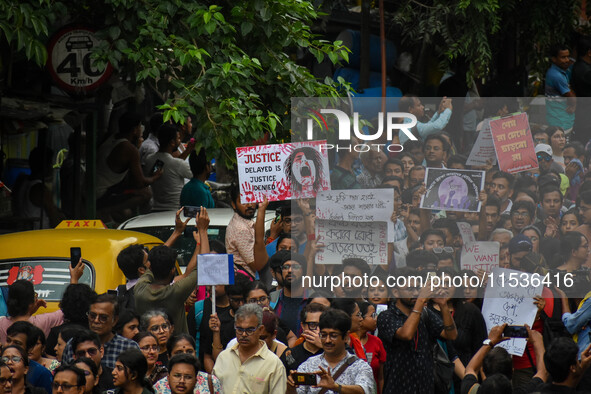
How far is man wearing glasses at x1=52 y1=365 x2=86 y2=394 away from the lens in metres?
7.75

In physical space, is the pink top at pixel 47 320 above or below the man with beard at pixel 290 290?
below

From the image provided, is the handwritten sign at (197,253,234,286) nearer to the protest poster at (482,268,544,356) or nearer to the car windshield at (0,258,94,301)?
the car windshield at (0,258,94,301)

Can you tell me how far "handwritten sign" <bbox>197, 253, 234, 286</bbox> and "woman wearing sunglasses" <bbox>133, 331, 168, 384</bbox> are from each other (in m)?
0.78

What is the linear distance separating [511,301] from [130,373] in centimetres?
321

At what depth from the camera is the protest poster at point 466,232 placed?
→ 10.2 m

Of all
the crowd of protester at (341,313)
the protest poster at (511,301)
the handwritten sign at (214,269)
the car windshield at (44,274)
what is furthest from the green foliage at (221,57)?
the protest poster at (511,301)

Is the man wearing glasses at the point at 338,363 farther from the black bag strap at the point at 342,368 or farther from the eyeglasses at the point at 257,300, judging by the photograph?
the eyeglasses at the point at 257,300

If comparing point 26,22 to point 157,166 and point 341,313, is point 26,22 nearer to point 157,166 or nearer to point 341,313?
point 341,313

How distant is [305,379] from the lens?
26.4ft

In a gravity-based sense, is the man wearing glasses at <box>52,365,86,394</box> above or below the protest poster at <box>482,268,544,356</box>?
below

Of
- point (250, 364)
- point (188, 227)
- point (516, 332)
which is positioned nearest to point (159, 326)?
point (250, 364)

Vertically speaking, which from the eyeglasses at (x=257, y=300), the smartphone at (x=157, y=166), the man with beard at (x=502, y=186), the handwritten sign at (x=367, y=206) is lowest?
the eyeglasses at (x=257, y=300)

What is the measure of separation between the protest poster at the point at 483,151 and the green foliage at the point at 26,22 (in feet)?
13.2

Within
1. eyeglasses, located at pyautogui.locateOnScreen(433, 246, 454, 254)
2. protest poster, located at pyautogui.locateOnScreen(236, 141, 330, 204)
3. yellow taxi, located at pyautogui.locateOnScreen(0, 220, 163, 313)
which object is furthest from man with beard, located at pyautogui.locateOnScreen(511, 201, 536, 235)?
yellow taxi, located at pyautogui.locateOnScreen(0, 220, 163, 313)
